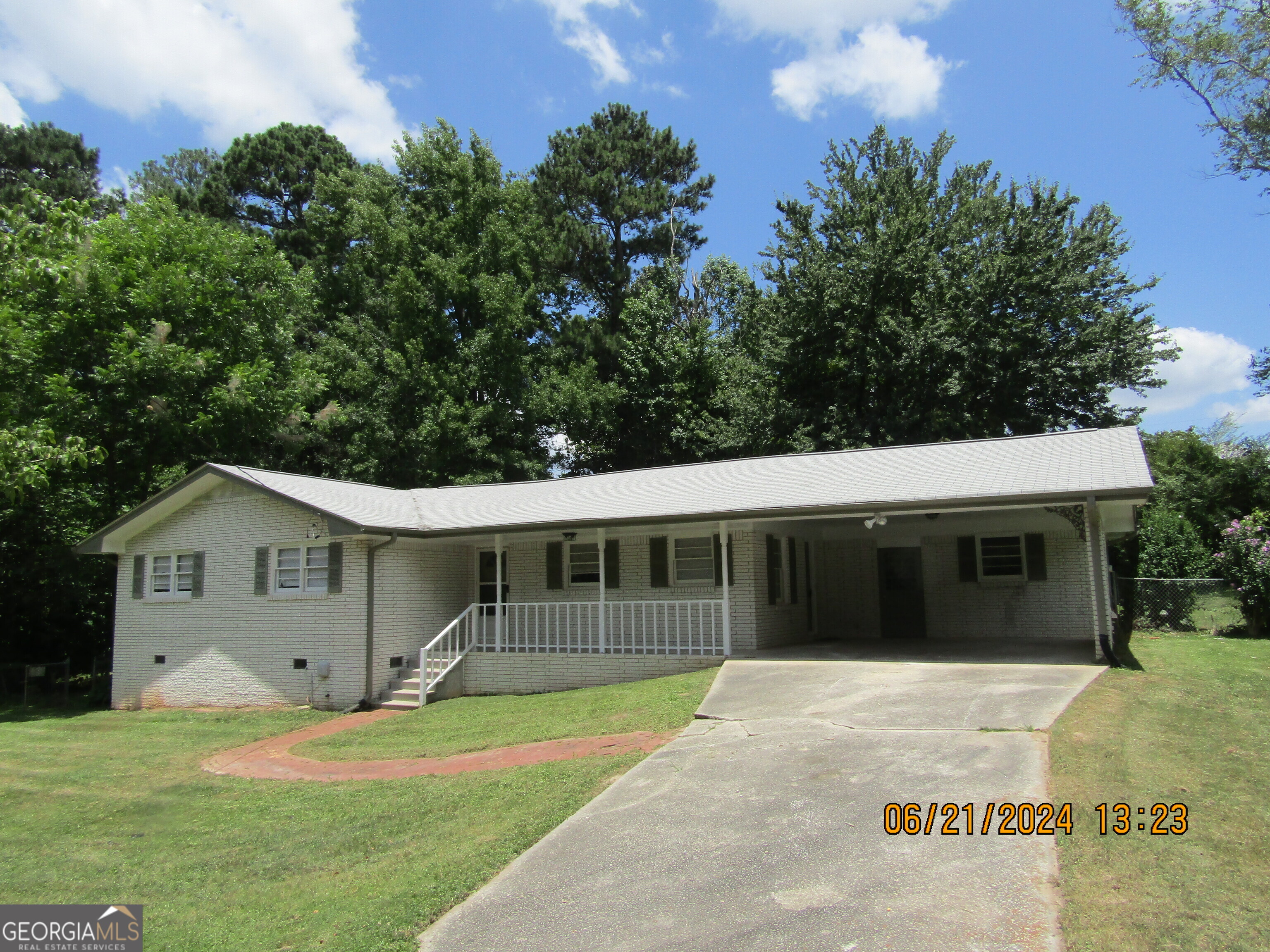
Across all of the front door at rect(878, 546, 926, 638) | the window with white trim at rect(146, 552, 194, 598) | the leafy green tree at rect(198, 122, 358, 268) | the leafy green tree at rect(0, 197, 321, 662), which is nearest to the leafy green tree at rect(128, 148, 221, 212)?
the leafy green tree at rect(198, 122, 358, 268)

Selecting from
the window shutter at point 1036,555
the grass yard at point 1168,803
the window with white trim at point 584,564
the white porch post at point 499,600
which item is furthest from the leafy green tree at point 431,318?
the grass yard at point 1168,803

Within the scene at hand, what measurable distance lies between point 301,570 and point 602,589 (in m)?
5.86

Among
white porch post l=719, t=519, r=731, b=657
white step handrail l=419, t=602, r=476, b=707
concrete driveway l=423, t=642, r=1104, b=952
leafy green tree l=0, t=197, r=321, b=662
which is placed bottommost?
concrete driveway l=423, t=642, r=1104, b=952

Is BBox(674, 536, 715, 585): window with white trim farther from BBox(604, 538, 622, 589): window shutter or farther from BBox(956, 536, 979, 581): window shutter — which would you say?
BBox(956, 536, 979, 581): window shutter

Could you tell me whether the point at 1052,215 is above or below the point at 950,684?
above

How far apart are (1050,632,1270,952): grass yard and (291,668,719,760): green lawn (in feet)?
14.9

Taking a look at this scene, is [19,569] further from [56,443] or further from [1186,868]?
Answer: [1186,868]

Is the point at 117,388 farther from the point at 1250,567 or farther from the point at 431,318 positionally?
the point at 1250,567

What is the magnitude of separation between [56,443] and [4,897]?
17761 millimetres

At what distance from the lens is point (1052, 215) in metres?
26.7

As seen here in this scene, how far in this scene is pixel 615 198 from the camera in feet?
122

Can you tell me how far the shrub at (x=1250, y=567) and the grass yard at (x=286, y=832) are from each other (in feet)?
39.4

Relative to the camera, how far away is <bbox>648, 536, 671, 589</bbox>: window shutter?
51.9 ft

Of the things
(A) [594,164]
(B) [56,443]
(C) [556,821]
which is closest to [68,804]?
(C) [556,821]
